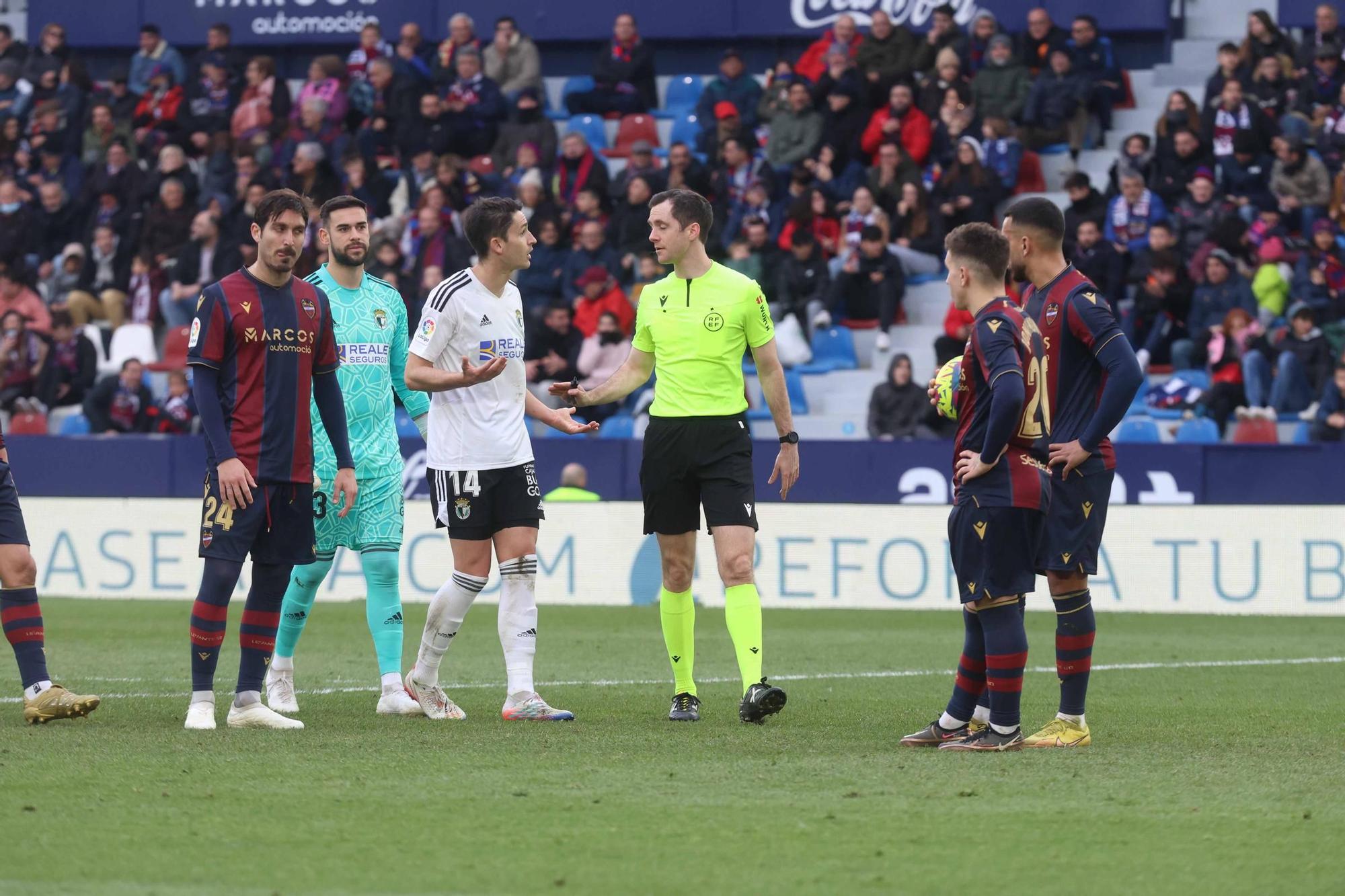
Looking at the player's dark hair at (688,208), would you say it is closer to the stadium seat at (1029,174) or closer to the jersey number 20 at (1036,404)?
the jersey number 20 at (1036,404)

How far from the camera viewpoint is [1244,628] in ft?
46.2

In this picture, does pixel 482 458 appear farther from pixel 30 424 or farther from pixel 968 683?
pixel 30 424

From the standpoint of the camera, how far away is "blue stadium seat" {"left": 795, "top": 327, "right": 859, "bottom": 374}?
2069 cm

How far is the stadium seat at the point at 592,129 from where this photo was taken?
2414cm

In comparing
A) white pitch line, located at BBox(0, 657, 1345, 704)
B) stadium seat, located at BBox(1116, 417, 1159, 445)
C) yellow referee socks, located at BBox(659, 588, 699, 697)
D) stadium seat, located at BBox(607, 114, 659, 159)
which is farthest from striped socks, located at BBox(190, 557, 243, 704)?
stadium seat, located at BBox(607, 114, 659, 159)

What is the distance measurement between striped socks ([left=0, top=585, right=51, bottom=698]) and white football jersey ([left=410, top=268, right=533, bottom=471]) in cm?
181

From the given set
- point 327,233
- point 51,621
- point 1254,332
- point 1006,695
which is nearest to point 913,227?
point 1254,332

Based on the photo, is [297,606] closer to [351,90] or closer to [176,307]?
[176,307]

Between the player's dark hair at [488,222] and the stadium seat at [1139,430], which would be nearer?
the player's dark hair at [488,222]

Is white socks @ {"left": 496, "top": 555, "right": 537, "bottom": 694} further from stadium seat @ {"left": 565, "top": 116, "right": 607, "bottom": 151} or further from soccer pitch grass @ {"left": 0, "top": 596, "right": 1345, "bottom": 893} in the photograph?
stadium seat @ {"left": 565, "top": 116, "right": 607, "bottom": 151}

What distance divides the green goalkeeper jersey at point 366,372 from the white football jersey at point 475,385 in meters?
0.44

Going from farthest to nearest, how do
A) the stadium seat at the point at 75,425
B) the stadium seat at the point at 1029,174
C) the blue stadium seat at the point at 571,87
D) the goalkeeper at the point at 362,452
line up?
the blue stadium seat at the point at 571,87 → the stadium seat at the point at 1029,174 → the stadium seat at the point at 75,425 → the goalkeeper at the point at 362,452

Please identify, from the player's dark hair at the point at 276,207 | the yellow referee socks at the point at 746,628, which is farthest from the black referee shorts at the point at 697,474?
the player's dark hair at the point at 276,207

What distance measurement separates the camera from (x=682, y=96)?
80.1 ft
